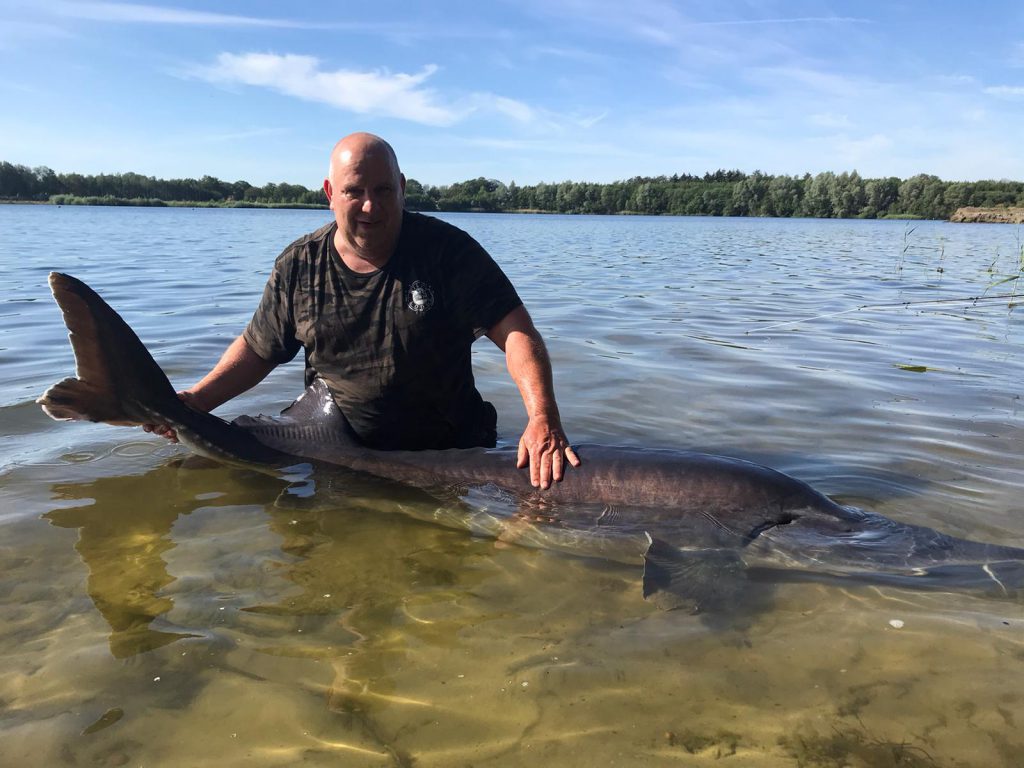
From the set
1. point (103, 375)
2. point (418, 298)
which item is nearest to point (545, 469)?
point (418, 298)

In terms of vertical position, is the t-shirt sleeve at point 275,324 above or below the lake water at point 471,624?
above

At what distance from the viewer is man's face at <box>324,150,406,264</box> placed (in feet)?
14.4

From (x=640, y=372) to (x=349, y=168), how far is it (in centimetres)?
428

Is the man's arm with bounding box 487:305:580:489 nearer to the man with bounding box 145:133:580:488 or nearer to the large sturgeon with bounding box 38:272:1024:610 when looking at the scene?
the man with bounding box 145:133:580:488

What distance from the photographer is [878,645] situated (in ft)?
9.66

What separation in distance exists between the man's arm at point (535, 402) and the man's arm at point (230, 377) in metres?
1.61

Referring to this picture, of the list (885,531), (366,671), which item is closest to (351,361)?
(366,671)

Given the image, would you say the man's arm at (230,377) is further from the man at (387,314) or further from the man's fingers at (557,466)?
the man's fingers at (557,466)

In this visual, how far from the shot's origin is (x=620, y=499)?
3988mm

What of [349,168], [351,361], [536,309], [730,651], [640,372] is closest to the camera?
[730,651]

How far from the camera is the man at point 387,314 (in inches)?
175

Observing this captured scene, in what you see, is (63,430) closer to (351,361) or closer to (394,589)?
(351,361)

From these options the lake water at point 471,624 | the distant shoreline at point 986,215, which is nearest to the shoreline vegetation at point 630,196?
the distant shoreline at point 986,215

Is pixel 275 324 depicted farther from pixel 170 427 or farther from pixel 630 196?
pixel 630 196
